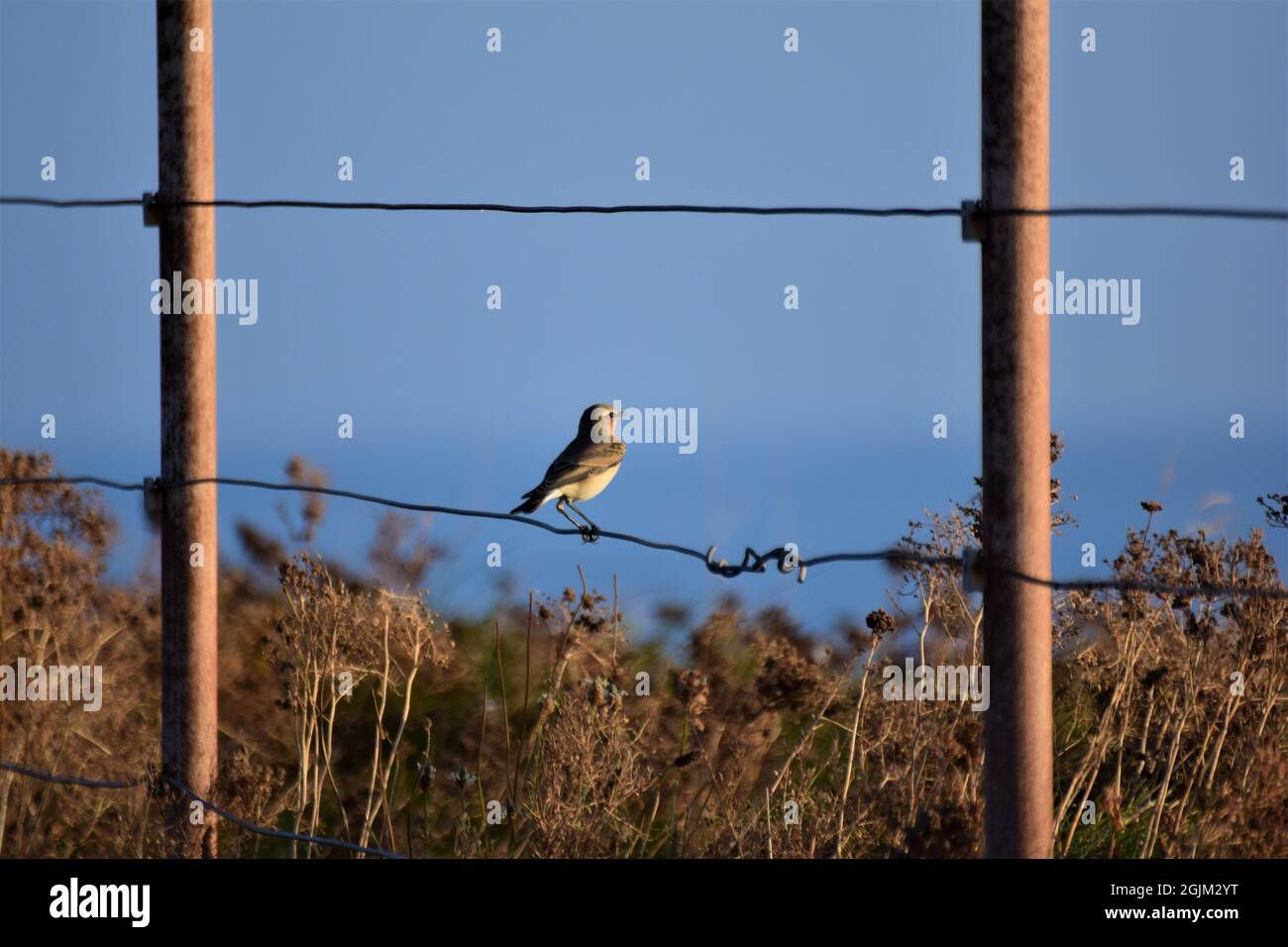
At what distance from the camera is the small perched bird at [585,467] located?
6.18 meters

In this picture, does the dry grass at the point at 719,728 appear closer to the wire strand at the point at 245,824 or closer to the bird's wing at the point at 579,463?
the wire strand at the point at 245,824

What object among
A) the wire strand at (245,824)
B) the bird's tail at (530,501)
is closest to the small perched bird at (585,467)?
the bird's tail at (530,501)

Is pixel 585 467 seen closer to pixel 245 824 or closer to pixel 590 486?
pixel 590 486

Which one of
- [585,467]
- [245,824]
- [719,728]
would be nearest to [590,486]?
[585,467]

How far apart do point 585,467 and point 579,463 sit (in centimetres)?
3

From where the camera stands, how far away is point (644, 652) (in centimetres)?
660

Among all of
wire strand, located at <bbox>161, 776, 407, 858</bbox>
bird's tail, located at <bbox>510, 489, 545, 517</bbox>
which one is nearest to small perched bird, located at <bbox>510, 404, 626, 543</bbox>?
bird's tail, located at <bbox>510, 489, 545, 517</bbox>

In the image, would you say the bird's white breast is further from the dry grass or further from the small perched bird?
the dry grass

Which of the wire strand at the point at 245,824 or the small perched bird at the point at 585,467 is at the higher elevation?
the small perched bird at the point at 585,467

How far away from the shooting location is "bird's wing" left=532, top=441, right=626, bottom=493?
20.4 ft

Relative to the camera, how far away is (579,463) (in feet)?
20.9

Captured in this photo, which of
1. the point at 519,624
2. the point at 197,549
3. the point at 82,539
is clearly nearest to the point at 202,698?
the point at 197,549
